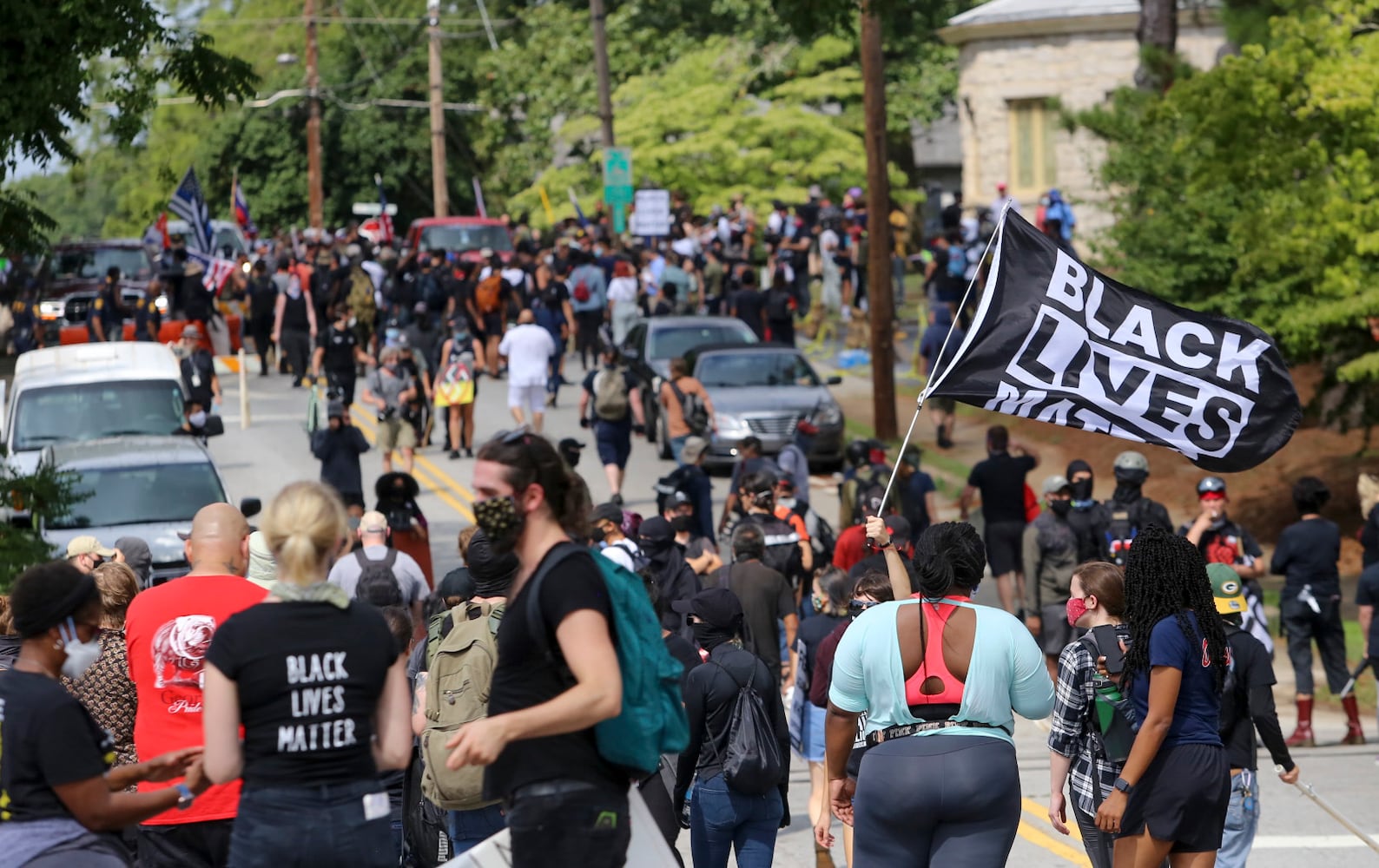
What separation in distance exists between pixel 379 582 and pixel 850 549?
394 centimetres

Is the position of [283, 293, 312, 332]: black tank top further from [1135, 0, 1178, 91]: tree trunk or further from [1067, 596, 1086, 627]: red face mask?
[1067, 596, 1086, 627]: red face mask

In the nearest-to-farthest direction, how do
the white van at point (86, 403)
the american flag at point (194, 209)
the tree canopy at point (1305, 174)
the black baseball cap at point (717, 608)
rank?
the black baseball cap at point (717, 608)
the tree canopy at point (1305, 174)
the white van at point (86, 403)
the american flag at point (194, 209)

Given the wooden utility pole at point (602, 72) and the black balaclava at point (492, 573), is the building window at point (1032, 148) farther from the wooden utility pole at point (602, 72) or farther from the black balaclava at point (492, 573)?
the black balaclava at point (492, 573)

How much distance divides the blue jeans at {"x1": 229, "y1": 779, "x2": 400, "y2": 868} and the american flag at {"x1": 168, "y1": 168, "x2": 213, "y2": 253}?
2514 centimetres

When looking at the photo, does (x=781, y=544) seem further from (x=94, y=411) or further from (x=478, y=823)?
(x=94, y=411)

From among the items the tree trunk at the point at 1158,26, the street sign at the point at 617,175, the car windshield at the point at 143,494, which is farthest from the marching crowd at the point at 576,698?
the street sign at the point at 617,175

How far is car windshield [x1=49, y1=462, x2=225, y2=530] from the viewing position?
14.4m

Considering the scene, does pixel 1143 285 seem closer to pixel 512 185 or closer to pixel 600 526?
pixel 600 526

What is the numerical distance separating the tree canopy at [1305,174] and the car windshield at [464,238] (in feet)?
66.0

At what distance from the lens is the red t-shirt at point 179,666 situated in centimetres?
584

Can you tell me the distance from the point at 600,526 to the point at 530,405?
507 inches

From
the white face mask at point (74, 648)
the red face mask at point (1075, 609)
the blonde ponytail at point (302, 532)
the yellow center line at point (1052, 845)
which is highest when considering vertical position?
the blonde ponytail at point (302, 532)

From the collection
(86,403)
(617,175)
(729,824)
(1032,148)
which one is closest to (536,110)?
(1032,148)

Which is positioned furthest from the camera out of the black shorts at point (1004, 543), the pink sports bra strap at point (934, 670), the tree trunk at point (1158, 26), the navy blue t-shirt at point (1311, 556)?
the tree trunk at point (1158, 26)
